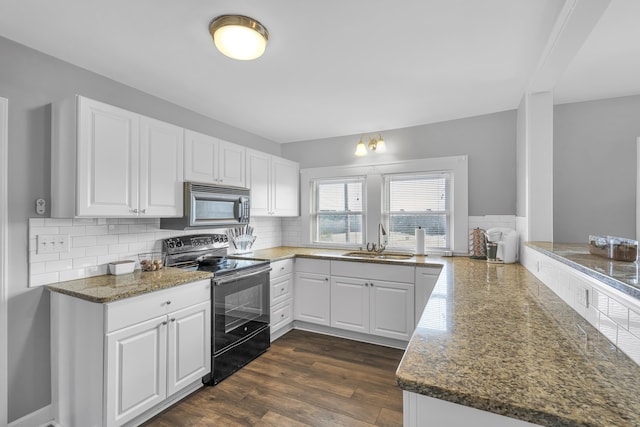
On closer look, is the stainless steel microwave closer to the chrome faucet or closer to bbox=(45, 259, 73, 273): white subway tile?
bbox=(45, 259, 73, 273): white subway tile

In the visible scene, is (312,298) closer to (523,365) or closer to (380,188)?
(380,188)

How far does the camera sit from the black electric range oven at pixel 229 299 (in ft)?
7.97

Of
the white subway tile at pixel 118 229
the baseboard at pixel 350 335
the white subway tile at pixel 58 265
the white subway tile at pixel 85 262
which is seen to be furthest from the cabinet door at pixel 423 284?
the white subway tile at pixel 58 265

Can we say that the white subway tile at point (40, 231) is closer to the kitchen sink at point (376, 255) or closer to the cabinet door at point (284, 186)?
the cabinet door at point (284, 186)

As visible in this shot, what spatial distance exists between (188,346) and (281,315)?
1259mm

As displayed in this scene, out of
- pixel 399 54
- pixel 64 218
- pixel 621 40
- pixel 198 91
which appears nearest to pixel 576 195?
pixel 621 40

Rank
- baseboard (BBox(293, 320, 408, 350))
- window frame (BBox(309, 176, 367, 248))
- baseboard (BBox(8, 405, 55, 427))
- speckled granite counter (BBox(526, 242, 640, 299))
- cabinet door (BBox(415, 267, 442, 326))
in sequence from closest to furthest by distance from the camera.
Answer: speckled granite counter (BBox(526, 242, 640, 299)) < baseboard (BBox(8, 405, 55, 427)) < cabinet door (BBox(415, 267, 442, 326)) < baseboard (BBox(293, 320, 408, 350)) < window frame (BBox(309, 176, 367, 248))

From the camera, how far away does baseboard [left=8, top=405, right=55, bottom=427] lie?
1853mm

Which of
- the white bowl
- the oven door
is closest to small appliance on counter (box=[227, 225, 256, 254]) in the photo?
the oven door

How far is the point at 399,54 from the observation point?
2012 mm

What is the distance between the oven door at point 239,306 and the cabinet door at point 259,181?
799mm

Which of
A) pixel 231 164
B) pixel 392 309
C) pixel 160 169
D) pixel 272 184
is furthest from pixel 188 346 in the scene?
pixel 272 184

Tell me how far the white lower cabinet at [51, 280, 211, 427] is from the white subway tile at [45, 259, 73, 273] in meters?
0.17

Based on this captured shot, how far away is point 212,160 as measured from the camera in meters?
2.88
